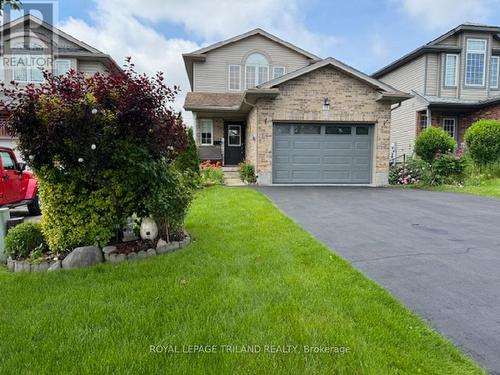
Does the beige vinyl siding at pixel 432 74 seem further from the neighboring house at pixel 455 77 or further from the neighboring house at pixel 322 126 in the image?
the neighboring house at pixel 322 126

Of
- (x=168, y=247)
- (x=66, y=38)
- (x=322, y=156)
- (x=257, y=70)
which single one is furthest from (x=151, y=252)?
(x=66, y=38)

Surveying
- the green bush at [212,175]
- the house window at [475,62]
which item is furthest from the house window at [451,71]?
the green bush at [212,175]

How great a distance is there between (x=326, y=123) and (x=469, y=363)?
39.6ft

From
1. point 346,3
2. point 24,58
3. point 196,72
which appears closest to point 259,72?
point 196,72

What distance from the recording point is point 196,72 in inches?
762

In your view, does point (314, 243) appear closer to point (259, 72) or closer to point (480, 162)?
point (480, 162)

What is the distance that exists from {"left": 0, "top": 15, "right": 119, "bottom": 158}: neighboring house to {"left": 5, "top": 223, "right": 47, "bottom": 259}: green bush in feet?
55.3

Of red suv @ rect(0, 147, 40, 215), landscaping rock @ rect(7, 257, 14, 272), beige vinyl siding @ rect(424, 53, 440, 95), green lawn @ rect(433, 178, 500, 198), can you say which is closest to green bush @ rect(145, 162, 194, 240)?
landscaping rock @ rect(7, 257, 14, 272)

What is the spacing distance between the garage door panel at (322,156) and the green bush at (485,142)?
4605 millimetres

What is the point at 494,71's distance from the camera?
1981 cm

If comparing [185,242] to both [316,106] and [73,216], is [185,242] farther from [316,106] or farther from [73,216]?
[316,106]

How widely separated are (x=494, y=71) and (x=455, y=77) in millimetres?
2596

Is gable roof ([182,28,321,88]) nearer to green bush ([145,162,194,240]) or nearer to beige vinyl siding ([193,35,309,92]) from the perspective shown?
beige vinyl siding ([193,35,309,92])

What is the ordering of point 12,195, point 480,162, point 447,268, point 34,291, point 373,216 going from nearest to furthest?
1. point 34,291
2. point 447,268
3. point 373,216
4. point 12,195
5. point 480,162
